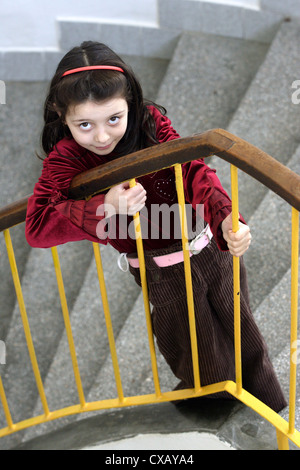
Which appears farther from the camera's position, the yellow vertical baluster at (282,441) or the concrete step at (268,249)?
the concrete step at (268,249)

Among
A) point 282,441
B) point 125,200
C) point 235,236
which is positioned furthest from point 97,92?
point 282,441

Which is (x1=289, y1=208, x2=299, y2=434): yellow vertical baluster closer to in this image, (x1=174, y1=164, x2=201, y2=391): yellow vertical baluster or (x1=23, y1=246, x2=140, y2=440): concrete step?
(x1=174, y1=164, x2=201, y2=391): yellow vertical baluster

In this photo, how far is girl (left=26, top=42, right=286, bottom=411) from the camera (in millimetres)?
1322

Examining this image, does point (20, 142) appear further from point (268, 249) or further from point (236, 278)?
point (236, 278)

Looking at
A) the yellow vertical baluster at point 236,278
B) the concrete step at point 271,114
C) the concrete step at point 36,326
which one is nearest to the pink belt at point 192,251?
the yellow vertical baluster at point 236,278

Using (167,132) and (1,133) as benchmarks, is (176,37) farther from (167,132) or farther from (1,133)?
(167,132)

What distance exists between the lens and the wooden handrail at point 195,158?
1.26 m

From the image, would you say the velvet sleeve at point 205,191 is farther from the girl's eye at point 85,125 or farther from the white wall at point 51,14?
the white wall at point 51,14

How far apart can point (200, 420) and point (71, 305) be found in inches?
52.8

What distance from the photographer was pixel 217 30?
3.03 meters

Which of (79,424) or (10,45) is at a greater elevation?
(10,45)

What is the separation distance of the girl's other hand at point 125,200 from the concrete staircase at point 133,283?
2.66 feet

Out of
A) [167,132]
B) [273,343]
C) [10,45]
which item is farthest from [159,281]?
[10,45]

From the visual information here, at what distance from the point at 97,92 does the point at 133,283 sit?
5.07 ft
